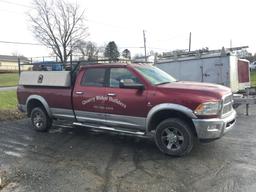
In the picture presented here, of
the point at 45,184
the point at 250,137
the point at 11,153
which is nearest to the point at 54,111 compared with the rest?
the point at 11,153

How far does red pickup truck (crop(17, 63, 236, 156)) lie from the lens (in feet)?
17.7

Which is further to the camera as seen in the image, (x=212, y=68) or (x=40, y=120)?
(x=212, y=68)

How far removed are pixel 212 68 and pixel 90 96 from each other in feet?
22.2

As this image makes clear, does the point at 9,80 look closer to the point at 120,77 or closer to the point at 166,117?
the point at 120,77

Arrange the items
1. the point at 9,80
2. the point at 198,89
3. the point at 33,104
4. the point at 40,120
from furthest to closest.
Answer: the point at 9,80, the point at 33,104, the point at 40,120, the point at 198,89

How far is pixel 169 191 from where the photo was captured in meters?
4.12

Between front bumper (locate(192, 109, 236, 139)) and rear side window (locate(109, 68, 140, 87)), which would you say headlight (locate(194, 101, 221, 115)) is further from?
A: rear side window (locate(109, 68, 140, 87))

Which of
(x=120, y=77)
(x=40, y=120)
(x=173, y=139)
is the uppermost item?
(x=120, y=77)

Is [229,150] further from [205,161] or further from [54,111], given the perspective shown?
Result: [54,111]

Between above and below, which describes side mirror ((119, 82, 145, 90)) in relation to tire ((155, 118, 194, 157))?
above

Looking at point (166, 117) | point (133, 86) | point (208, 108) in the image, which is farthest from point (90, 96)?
point (208, 108)

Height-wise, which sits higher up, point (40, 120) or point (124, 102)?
point (124, 102)

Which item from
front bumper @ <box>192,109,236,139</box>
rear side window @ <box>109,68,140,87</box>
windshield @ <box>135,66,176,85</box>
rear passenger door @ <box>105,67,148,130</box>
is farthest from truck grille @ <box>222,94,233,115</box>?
rear side window @ <box>109,68,140,87</box>

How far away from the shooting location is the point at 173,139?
570cm
